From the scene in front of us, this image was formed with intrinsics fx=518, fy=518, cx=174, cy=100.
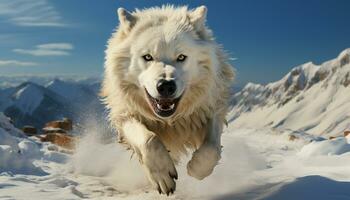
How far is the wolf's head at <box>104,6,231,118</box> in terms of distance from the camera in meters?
5.73

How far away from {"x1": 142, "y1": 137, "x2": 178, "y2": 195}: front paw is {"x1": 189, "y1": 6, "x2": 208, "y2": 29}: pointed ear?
78.4 inches

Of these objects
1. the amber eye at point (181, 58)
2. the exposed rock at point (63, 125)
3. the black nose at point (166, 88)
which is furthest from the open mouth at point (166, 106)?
the exposed rock at point (63, 125)

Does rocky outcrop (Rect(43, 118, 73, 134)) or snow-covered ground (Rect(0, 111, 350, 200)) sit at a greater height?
rocky outcrop (Rect(43, 118, 73, 134))

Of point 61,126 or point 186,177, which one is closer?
point 186,177

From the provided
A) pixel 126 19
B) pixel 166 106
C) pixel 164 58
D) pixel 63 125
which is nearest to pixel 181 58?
pixel 164 58

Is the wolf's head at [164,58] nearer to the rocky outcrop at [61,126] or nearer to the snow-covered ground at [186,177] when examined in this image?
the snow-covered ground at [186,177]

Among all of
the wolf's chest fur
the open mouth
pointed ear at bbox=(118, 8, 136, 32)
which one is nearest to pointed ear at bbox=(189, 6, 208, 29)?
pointed ear at bbox=(118, 8, 136, 32)

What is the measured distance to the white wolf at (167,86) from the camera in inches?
221

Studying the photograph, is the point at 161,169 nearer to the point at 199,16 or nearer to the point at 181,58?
the point at 181,58

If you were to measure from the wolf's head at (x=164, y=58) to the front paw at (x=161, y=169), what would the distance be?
62cm

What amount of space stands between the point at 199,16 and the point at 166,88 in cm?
160

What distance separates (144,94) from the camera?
6.28 meters

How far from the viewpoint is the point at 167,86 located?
5496mm

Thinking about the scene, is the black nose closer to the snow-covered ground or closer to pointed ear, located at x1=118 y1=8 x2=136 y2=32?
the snow-covered ground
